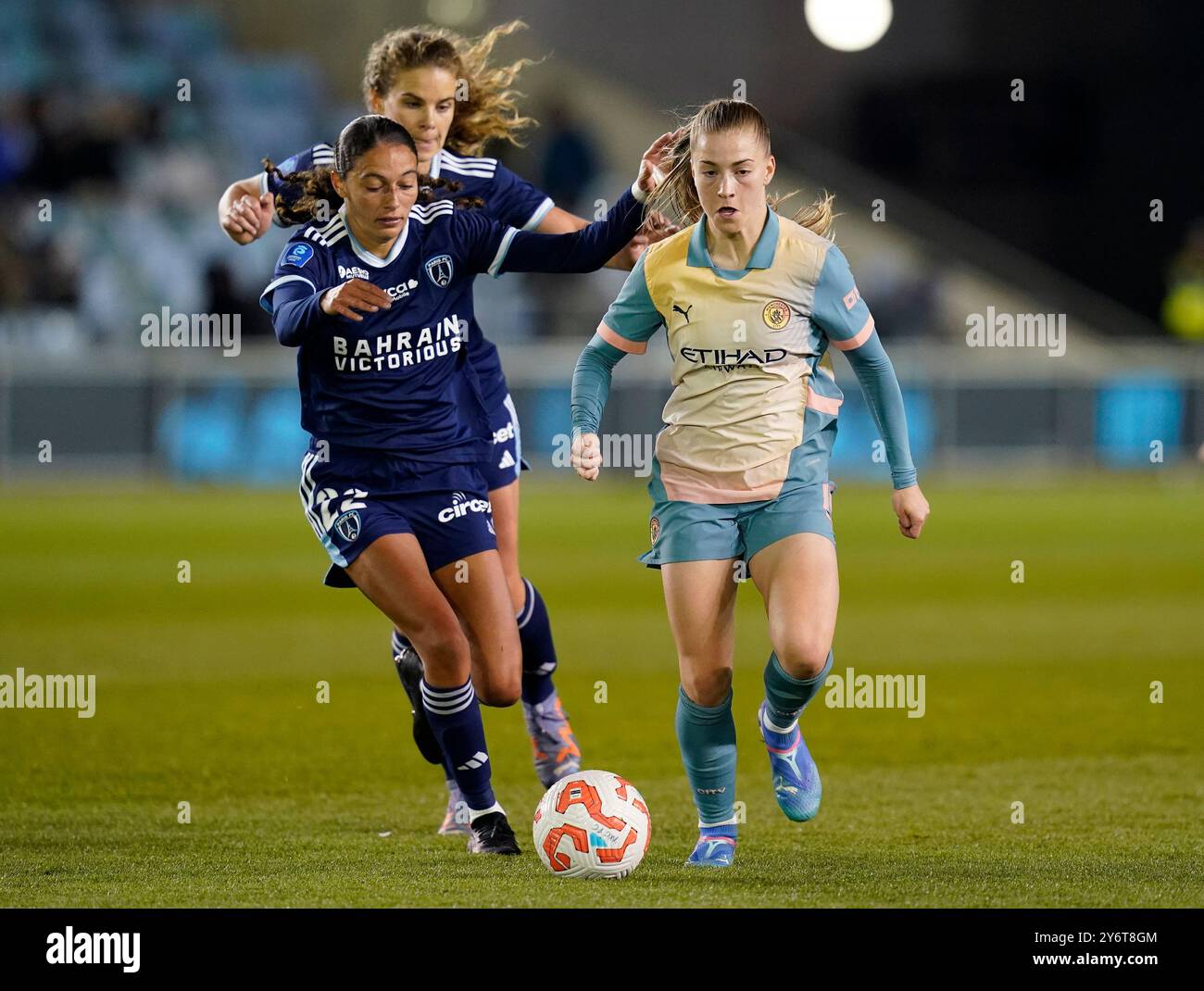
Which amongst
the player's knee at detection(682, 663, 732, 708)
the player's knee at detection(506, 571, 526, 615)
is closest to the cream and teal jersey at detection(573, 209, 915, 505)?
the player's knee at detection(682, 663, 732, 708)

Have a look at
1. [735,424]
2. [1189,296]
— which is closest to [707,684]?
[735,424]

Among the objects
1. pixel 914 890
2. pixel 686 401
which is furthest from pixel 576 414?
pixel 914 890

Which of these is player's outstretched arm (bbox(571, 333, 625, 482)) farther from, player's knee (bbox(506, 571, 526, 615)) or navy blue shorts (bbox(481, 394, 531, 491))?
player's knee (bbox(506, 571, 526, 615))

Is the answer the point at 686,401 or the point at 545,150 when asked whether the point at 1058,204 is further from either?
the point at 686,401

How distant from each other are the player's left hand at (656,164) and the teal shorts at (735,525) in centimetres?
94

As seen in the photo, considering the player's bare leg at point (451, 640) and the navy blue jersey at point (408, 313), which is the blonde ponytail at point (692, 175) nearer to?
the navy blue jersey at point (408, 313)

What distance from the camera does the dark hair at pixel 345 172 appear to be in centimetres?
547

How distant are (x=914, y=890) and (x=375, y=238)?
2.41 metres

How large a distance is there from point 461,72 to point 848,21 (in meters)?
20.6

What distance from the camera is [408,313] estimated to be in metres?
5.74

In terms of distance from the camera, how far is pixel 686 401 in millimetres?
5395

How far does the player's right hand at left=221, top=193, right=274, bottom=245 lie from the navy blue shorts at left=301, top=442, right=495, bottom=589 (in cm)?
71
